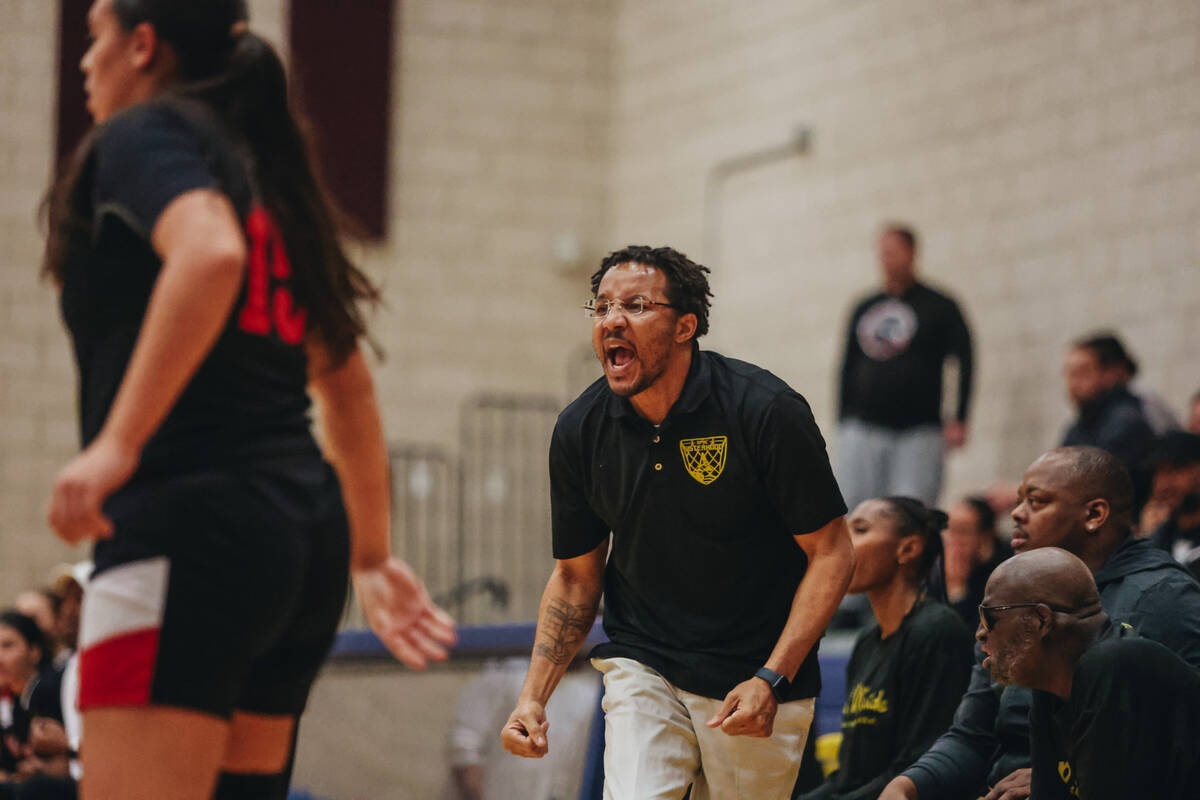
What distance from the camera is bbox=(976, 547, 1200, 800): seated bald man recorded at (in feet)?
10.1

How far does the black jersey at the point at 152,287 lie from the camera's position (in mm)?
2195

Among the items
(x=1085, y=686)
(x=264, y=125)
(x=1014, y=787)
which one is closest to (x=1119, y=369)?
(x=1014, y=787)

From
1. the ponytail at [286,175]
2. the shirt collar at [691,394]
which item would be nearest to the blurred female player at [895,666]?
the shirt collar at [691,394]

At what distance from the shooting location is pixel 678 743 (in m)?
3.62

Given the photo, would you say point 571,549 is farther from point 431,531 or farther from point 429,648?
point 431,531

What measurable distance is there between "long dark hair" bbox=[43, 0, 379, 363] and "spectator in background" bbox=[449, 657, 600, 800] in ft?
13.1

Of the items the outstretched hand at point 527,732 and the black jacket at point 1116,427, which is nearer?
the outstretched hand at point 527,732

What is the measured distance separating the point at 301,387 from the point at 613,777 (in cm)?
163

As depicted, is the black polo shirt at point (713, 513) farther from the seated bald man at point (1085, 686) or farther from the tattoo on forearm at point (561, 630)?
the seated bald man at point (1085, 686)

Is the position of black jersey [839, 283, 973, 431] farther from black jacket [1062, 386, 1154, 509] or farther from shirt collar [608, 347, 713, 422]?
shirt collar [608, 347, 713, 422]

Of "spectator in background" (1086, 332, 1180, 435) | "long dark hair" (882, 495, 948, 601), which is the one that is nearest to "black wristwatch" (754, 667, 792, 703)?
"long dark hair" (882, 495, 948, 601)

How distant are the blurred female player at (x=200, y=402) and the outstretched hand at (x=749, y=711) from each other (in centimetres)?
125

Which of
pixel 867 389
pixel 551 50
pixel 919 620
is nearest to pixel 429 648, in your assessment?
pixel 919 620

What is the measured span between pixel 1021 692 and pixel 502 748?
3306 millimetres
